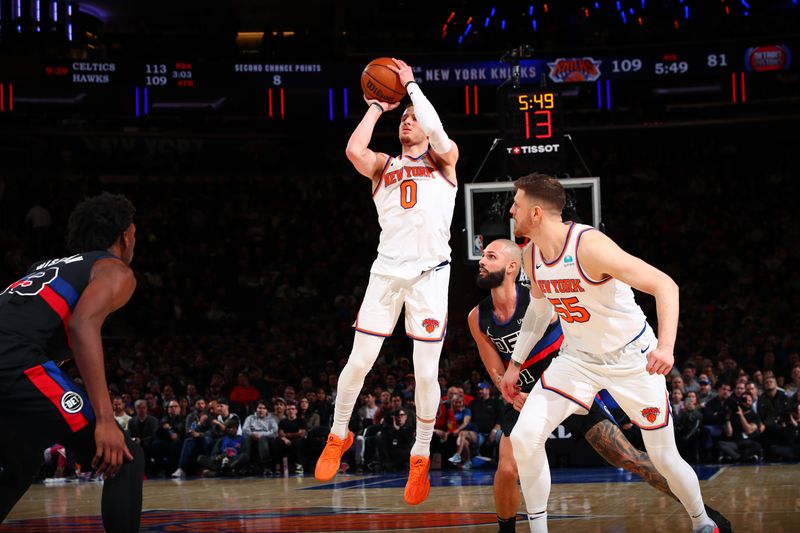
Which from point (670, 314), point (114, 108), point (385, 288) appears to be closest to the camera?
point (670, 314)

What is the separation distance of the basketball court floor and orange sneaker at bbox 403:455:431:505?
22 cm

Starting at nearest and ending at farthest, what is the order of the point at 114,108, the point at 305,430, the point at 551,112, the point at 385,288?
the point at 385,288, the point at 551,112, the point at 305,430, the point at 114,108

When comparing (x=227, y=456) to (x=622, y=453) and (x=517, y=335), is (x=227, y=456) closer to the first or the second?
(x=517, y=335)

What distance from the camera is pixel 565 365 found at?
5211 mm

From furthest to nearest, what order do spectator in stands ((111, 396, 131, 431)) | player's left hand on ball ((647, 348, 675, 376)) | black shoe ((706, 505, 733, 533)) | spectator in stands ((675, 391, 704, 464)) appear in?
spectator in stands ((111, 396, 131, 431))
spectator in stands ((675, 391, 704, 464))
black shoe ((706, 505, 733, 533))
player's left hand on ball ((647, 348, 675, 376))

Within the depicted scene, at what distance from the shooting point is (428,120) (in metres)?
6.13

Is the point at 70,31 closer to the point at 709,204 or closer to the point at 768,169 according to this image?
the point at 709,204

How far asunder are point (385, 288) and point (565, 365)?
1642 mm

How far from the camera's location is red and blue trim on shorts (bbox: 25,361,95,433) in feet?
12.3

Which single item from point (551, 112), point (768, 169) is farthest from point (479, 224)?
point (768, 169)

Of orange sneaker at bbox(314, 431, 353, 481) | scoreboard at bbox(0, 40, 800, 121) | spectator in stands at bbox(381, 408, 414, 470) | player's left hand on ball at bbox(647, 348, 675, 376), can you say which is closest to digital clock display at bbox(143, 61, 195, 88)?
scoreboard at bbox(0, 40, 800, 121)

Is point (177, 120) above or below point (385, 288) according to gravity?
above

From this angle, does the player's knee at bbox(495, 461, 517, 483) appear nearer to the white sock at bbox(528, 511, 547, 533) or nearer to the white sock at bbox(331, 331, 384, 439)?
the white sock at bbox(528, 511, 547, 533)

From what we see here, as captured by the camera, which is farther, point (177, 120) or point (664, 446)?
point (177, 120)
